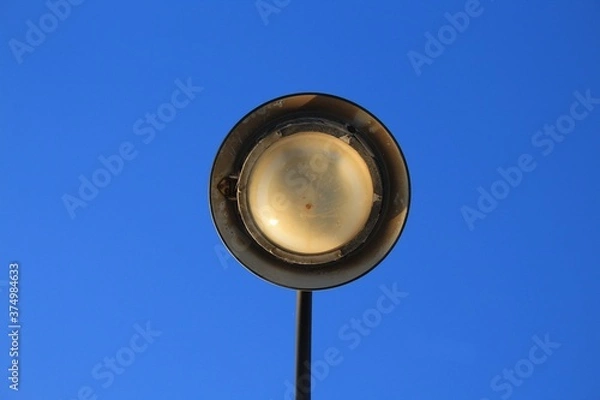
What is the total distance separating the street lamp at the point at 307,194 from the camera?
131 centimetres

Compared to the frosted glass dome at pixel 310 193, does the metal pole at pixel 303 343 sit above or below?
below

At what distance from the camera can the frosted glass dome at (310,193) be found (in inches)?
51.3

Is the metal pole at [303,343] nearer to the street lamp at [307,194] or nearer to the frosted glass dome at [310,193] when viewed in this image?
the street lamp at [307,194]

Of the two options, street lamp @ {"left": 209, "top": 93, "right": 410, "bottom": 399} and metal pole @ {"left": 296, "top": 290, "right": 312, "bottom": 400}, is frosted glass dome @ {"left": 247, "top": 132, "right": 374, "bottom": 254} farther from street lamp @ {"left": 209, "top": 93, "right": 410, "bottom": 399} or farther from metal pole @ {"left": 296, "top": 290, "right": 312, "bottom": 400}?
metal pole @ {"left": 296, "top": 290, "right": 312, "bottom": 400}

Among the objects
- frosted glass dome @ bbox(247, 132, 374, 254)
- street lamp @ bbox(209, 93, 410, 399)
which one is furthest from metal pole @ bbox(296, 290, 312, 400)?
frosted glass dome @ bbox(247, 132, 374, 254)

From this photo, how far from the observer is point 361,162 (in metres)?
1.34

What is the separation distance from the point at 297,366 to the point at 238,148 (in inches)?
23.2

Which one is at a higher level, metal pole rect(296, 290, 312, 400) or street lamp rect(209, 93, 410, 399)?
street lamp rect(209, 93, 410, 399)

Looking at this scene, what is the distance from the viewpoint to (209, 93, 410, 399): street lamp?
1.31 metres

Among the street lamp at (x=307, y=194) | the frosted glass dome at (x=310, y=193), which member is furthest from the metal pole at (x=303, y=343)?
the frosted glass dome at (x=310, y=193)

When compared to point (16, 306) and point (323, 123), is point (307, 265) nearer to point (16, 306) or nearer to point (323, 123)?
point (323, 123)

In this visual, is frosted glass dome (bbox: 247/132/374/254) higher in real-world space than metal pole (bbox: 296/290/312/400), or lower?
higher

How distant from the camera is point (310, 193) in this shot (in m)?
1.30

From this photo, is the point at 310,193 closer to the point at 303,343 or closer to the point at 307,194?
the point at 307,194
